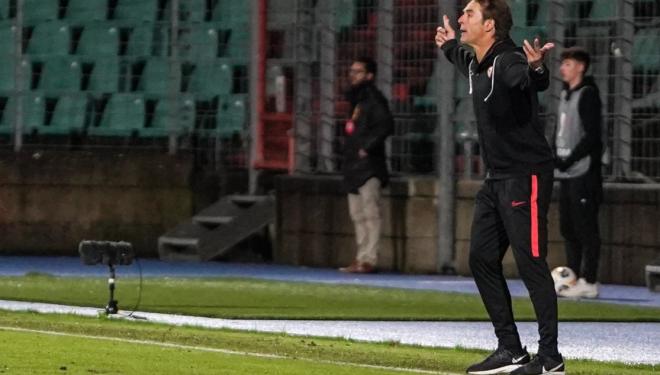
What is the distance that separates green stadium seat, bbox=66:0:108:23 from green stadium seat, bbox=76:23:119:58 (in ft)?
0.32

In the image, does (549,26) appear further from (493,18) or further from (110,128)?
(493,18)

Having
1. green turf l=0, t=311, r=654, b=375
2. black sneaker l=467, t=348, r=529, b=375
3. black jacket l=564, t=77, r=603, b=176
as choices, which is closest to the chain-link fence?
black jacket l=564, t=77, r=603, b=176

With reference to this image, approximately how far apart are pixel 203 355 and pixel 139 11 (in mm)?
13928

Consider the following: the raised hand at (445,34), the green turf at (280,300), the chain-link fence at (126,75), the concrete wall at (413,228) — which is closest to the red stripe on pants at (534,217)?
the raised hand at (445,34)

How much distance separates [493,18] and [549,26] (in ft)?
34.4

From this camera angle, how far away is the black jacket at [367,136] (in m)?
21.7

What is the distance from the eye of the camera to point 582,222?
60.4 ft

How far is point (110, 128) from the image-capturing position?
2530 centimetres

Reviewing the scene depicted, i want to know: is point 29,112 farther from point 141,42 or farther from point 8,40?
point 141,42

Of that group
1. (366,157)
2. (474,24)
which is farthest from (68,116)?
(474,24)

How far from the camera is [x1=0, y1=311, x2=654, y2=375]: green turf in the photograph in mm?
10820

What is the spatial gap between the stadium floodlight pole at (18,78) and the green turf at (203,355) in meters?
12.0

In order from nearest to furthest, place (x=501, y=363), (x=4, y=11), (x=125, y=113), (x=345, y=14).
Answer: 1. (x=501, y=363)
2. (x=345, y=14)
3. (x=125, y=113)
4. (x=4, y=11)

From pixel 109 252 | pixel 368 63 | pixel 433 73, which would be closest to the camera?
pixel 109 252
